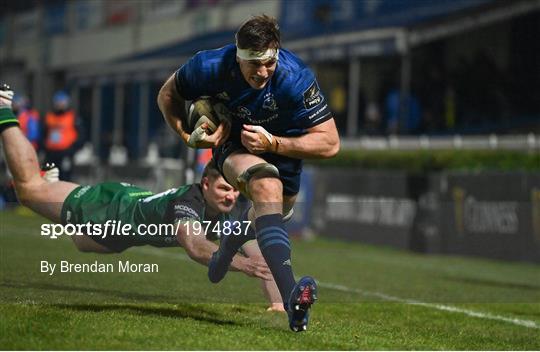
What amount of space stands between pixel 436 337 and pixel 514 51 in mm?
16368

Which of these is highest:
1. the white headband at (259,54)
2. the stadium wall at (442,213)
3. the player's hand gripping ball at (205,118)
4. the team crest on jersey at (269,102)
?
the white headband at (259,54)

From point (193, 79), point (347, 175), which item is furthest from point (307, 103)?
point (347, 175)

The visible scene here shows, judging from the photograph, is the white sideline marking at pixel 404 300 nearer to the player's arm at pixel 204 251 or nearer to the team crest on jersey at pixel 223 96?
the player's arm at pixel 204 251

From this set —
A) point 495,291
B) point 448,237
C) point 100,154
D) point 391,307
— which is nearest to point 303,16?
point 100,154

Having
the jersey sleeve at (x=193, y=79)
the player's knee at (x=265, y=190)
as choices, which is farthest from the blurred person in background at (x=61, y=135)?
the player's knee at (x=265, y=190)

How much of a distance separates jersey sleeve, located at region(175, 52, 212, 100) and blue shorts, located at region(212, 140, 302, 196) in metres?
0.37

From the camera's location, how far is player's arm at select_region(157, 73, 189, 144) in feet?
26.8

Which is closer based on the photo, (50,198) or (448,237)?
(50,198)

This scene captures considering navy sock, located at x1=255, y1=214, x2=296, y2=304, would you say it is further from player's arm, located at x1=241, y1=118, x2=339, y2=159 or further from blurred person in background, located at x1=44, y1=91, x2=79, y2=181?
blurred person in background, located at x1=44, y1=91, x2=79, y2=181

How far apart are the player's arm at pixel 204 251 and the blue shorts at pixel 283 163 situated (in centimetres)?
49

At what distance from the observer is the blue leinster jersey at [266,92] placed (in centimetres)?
773

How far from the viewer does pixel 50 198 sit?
899 centimetres

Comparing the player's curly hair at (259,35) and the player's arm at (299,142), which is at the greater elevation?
the player's curly hair at (259,35)

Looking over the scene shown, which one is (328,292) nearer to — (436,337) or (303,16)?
(436,337)
